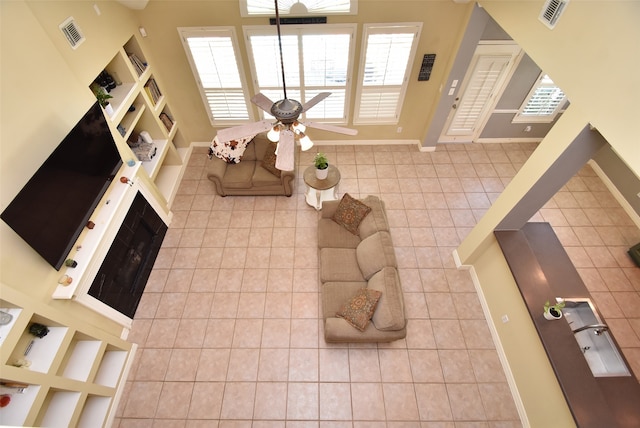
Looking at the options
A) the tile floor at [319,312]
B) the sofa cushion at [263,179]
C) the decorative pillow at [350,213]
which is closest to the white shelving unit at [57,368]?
the tile floor at [319,312]

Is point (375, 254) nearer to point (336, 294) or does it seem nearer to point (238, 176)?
point (336, 294)

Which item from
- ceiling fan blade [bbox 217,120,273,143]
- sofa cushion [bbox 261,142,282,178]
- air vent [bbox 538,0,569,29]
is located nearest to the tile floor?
sofa cushion [bbox 261,142,282,178]

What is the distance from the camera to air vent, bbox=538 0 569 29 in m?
2.71

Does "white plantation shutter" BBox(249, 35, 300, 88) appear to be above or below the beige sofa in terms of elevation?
above

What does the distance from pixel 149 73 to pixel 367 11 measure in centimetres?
362

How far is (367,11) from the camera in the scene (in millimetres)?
4602

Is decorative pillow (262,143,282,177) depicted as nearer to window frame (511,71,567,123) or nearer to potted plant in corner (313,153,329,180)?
potted plant in corner (313,153,329,180)

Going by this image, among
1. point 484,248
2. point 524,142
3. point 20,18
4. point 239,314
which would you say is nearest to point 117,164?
point 20,18

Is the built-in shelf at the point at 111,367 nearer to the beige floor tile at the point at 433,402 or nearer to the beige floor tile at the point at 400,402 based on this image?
the beige floor tile at the point at 400,402

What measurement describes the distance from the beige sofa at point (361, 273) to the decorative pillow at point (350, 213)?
0.22 feet

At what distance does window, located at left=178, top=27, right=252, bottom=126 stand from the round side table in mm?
1987

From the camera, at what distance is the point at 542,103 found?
595cm

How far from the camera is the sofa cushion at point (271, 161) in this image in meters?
5.36

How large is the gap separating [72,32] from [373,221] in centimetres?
425
